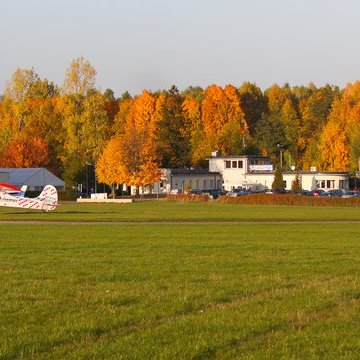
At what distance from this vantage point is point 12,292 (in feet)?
51.7

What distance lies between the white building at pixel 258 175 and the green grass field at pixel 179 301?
9740 centimetres

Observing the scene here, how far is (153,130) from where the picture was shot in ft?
456

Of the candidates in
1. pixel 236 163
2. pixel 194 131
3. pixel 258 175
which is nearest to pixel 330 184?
pixel 258 175

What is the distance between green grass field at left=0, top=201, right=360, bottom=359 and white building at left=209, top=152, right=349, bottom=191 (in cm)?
9740

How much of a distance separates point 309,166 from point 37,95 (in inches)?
1897

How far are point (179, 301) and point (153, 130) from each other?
125 metres

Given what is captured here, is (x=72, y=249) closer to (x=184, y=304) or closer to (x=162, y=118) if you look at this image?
(x=184, y=304)

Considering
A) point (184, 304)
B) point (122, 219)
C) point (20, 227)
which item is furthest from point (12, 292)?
point (122, 219)

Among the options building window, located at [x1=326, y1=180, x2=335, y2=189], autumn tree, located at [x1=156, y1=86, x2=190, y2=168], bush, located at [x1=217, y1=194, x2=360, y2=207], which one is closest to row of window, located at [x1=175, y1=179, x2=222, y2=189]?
autumn tree, located at [x1=156, y1=86, x2=190, y2=168]

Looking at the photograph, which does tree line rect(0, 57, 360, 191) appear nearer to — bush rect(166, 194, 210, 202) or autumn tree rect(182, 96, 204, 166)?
autumn tree rect(182, 96, 204, 166)

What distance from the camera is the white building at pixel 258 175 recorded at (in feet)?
406

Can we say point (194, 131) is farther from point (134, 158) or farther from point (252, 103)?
point (134, 158)

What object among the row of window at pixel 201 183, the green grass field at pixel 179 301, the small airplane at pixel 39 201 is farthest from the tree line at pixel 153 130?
the green grass field at pixel 179 301

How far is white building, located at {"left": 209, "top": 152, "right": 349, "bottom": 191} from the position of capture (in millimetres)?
123875
